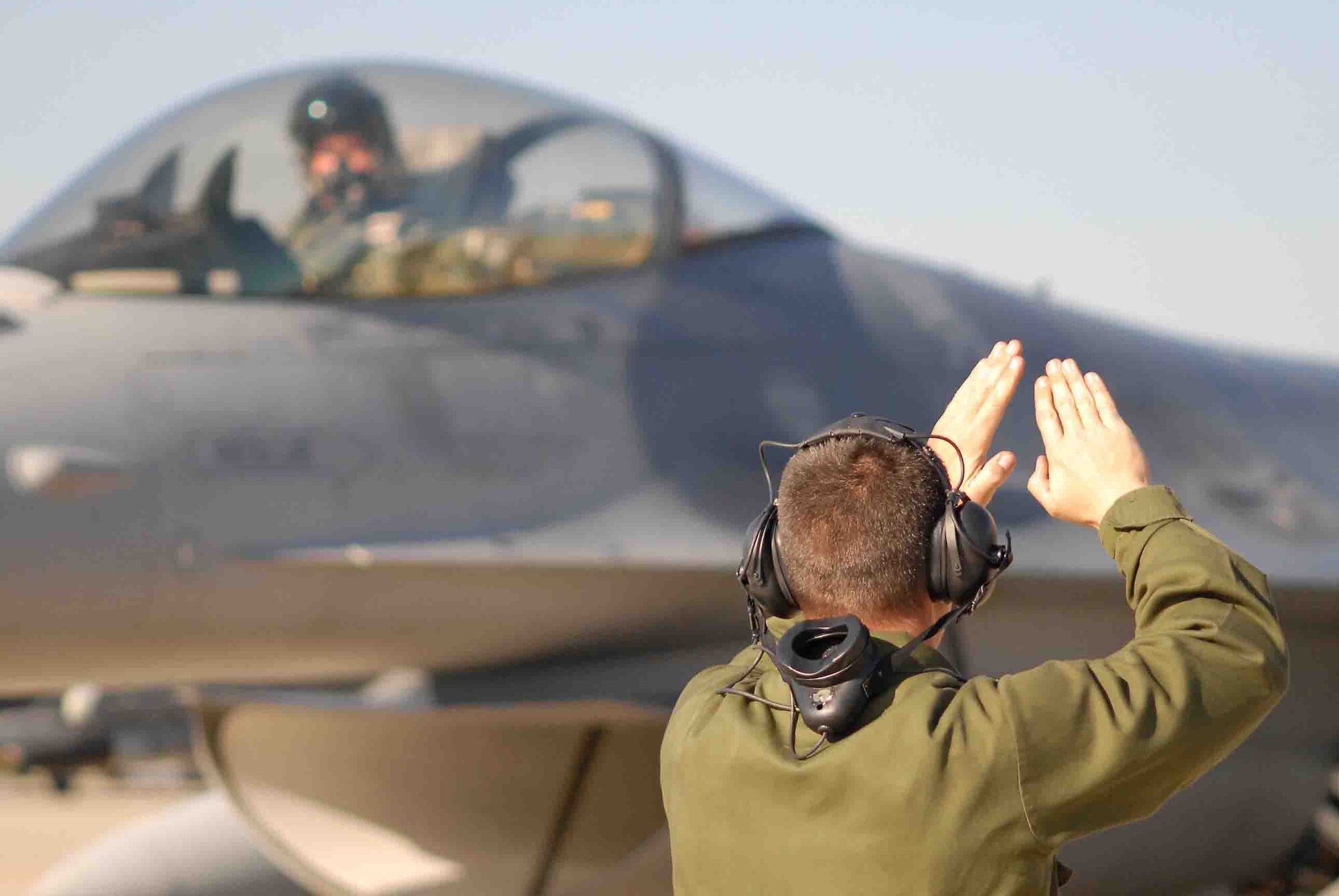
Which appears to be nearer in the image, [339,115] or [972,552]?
[972,552]

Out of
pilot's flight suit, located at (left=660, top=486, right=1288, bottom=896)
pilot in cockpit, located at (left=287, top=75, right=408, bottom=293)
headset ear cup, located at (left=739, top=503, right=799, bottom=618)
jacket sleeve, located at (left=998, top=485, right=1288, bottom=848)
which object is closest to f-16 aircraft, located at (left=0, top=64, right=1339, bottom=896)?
pilot in cockpit, located at (left=287, top=75, right=408, bottom=293)

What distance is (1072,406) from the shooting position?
144cm

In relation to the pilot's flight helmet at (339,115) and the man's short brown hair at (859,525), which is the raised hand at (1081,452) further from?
the pilot's flight helmet at (339,115)

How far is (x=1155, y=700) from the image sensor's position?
3.98 ft

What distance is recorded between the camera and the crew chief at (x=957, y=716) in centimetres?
121

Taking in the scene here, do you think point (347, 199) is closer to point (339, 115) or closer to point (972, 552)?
point (339, 115)

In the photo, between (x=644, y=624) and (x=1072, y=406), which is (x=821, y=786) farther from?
(x=644, y=624)

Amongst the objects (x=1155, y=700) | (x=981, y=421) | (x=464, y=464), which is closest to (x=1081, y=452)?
(x=981, y=421)

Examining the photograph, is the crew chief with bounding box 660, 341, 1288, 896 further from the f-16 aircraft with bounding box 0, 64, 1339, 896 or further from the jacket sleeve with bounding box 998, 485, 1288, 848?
the f-16 aircraft with bounding box 0, 64, 1339, 896

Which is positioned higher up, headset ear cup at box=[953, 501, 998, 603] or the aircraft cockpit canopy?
headset ear cup at box=[953, 501, 998, 603]

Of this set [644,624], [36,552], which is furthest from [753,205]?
[36,552]

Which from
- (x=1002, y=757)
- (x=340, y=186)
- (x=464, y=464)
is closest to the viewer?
(x=1002, y=757)

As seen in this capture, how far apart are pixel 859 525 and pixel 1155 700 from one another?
0.28m

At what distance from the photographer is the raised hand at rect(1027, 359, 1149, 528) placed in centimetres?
139
